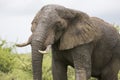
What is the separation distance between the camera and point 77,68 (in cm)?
1044

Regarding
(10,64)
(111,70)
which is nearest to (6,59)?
(10,64)

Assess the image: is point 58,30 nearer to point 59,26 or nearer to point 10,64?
point 59,26

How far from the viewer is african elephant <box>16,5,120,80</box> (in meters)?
9.53

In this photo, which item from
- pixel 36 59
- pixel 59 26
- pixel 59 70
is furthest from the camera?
pixel 59 70

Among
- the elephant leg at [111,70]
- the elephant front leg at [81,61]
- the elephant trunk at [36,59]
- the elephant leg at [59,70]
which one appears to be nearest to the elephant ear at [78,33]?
the elephant front leg at [81,61]

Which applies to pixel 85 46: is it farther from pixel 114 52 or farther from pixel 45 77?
pixel 45 77

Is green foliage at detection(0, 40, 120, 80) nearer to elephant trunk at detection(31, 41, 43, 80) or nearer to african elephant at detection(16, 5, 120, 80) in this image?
african elephant at detection(16, 5, 120, 80)

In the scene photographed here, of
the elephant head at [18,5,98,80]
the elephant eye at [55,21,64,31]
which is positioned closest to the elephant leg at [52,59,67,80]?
the elephant head at [18,5,98,80]

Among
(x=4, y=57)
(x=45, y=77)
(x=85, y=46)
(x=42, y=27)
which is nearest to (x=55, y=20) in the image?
(x=42, y=27)

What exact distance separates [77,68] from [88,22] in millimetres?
974

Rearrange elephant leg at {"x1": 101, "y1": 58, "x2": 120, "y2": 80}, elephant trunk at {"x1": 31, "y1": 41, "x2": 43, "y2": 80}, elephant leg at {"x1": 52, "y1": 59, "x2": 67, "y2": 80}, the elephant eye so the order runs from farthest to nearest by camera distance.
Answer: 1. elephant leg at {"x1": 101, "y1": 58, "x2": 120, "y2": 80}
2. elephant leg at {"x1": 52, "y1": 59, "x2": 67, "y2": 80}
3. the elephant eye
4. elephant trunk at {"x1": 31, "y1": 41, "x2": 43, "y2": 80}

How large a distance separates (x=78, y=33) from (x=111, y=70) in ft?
5.55

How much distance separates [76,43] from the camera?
10.3 meters

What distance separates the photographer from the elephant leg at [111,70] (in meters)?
11.6
